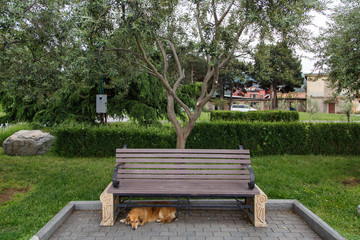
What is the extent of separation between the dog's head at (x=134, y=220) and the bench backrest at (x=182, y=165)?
2.03 feet

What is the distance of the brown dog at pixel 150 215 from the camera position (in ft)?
12.1

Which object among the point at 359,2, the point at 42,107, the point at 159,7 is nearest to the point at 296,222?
the point at 159,7

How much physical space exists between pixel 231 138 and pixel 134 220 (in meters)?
5.34

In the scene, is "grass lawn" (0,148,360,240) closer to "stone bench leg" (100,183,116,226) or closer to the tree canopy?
"stone bench leg" (100,183,116,226)

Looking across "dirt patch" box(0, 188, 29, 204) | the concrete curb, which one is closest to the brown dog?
the concrete curb

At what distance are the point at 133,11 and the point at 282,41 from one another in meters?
2.86

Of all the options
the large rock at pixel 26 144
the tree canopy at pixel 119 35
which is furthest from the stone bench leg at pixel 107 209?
the large rock at pixel 26 144

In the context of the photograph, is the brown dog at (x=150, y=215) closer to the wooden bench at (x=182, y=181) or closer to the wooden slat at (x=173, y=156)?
the wooden bench at (x=182, y=181)

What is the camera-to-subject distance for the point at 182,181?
4.09 meters

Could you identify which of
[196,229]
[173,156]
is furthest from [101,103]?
[196,229]

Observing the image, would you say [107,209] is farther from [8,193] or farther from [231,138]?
[231,138]

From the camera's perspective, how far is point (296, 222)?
3832mm

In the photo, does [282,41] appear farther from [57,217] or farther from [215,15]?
[57,217]

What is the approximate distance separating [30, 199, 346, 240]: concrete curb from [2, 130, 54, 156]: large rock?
203 inches
